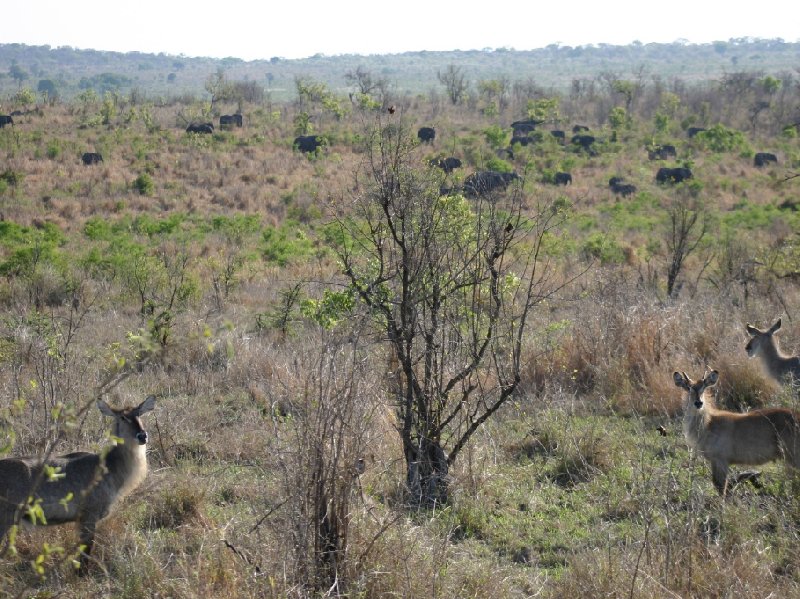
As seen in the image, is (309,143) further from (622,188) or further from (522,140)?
(622,188)

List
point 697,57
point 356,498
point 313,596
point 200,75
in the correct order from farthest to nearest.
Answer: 1. point 697,57
2. point 200,75
3. point 356,498
4. point 313,596

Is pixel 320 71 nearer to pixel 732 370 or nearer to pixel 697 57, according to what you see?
pixel 697 57

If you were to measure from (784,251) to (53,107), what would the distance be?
42.4m

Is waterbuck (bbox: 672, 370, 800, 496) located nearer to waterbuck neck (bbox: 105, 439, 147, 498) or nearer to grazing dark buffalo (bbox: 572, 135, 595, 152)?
waterbuck neck (bbox: 105, 439, 147, 498)

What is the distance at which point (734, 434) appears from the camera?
6.29 metres

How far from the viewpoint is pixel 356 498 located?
4875 mm

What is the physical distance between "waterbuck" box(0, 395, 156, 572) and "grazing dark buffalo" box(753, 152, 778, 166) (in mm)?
33162

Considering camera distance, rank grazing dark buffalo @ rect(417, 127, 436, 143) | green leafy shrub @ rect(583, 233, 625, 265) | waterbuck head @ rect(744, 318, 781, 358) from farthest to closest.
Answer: grazing dark buffalo @ rect(417, 127, 436, 143), green leafy shrub @ rect(583, 233, 625, 265), waterbuck head @ rect(744, 318, 781, 358)

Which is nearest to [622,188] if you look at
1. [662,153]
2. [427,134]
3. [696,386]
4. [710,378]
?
[662,153]

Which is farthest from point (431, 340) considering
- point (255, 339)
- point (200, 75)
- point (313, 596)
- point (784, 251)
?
point (200, 75)

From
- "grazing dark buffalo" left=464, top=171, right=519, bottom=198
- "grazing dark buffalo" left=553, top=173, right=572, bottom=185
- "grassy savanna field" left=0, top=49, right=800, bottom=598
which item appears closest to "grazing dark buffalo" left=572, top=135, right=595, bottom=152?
"grazing dark buffalo" left=553, top=173, right=572, bottom=185

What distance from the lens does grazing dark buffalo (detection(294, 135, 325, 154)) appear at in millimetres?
35719

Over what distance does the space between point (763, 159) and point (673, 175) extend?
19.9ft

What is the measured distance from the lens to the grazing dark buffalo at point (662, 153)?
36.0 m
